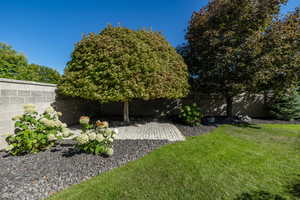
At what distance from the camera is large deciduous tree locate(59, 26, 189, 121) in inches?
207

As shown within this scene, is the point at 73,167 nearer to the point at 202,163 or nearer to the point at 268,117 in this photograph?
the point at 202,163

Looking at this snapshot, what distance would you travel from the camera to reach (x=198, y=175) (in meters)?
2.59

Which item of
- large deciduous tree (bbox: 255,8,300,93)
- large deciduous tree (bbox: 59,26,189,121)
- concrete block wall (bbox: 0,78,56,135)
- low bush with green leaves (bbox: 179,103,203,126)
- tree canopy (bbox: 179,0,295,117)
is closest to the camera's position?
concrete block wall (bbox: 0,78,56,135)

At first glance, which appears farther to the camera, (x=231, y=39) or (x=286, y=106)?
(x=286, y=106)

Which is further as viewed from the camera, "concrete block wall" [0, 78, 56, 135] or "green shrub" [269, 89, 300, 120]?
"green shrub" [269, 89, 300, 120]

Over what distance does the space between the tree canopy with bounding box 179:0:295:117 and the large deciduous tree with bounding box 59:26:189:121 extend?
2.65 metres

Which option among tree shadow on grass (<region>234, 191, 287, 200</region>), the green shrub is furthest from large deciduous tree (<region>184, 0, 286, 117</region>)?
tree shadow on grass (<region>234, 191, 287, 200</region>)

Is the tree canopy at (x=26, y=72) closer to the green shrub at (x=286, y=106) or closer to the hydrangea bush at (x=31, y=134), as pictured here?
the hydrangea bush at (x=31, y=134)

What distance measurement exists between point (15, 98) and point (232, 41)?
8717 millimetres

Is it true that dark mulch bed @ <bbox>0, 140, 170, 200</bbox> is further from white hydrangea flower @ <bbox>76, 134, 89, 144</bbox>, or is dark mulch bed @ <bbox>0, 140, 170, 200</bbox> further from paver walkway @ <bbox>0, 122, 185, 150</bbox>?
paver walkway @ <bbox>0, 122, 185, 150</bbox>

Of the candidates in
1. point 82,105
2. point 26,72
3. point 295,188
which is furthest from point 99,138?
point 26,72

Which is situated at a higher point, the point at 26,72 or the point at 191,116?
the point at 26,72

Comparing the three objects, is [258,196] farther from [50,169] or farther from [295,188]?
[50,169]

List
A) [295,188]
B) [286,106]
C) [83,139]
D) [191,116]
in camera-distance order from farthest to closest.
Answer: [286,106] < [191,116] < [83,139] < [295,188]
